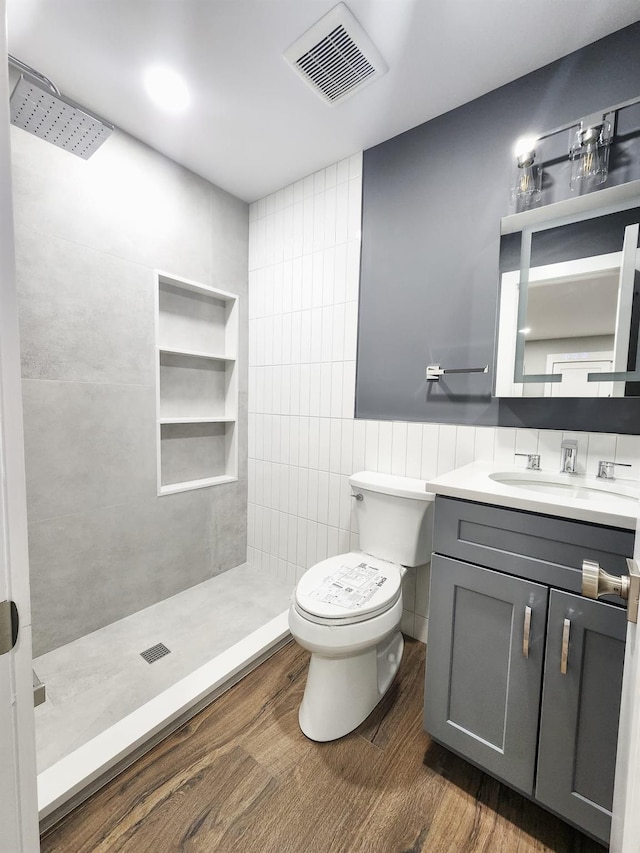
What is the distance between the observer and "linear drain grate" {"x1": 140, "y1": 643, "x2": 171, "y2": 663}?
169 centimetres

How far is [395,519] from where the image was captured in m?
1.62

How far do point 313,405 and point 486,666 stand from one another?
1452 mm

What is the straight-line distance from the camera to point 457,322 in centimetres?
165

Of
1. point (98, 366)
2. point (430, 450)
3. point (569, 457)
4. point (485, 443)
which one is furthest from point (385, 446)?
point (98, 366)

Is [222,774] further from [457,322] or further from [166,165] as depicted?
[166,165]

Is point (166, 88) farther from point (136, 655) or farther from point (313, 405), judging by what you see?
point (136, 655)

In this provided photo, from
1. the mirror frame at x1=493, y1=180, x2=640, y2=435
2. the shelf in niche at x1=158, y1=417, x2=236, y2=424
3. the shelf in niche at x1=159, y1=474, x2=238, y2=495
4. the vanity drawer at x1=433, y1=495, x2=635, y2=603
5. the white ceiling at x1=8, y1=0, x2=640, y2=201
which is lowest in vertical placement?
the shelf in niche at x1=159, y1=474, x2=238, y2=495

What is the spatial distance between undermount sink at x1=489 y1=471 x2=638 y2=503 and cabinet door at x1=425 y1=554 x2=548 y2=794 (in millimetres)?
367

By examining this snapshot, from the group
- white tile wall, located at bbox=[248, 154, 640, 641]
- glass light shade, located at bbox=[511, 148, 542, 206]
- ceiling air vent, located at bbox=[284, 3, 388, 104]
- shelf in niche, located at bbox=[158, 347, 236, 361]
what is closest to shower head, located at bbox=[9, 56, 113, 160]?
ceiling air vent, located at bbox=[284, 3, 388, 104]

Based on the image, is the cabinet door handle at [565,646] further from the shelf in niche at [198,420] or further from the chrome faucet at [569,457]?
the shelf in niche at [198,420]

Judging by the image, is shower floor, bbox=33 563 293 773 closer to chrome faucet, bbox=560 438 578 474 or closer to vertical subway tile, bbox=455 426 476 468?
vertical subway tile, bbox=455 426 476 468

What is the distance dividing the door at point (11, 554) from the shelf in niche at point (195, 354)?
1602 mm

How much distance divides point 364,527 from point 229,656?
81cm

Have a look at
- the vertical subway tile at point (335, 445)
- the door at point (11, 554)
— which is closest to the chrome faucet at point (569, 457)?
the vertical subway tile at point (335, 445)
